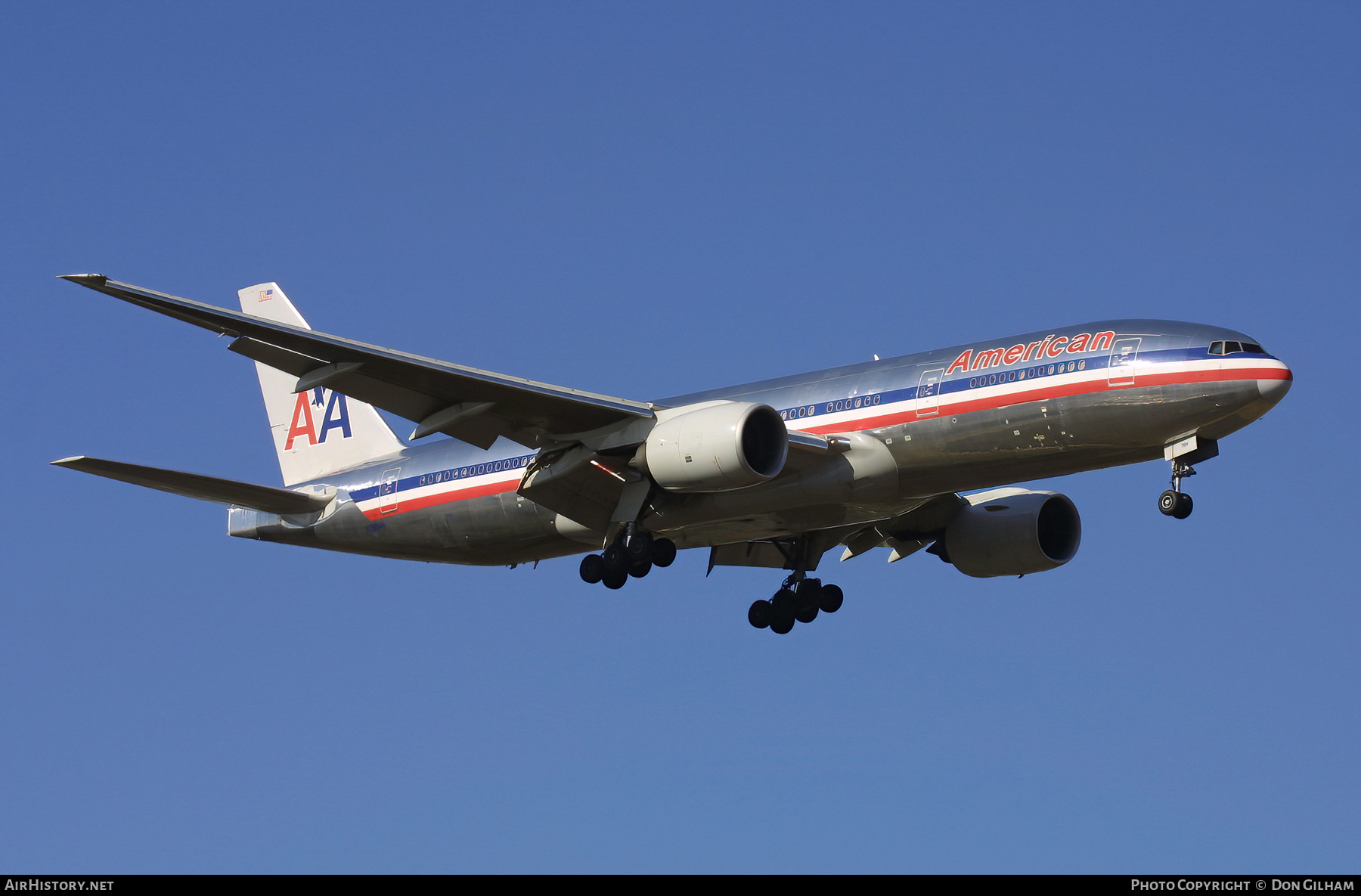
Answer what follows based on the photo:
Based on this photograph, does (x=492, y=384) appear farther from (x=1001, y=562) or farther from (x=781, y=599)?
(x=1001, y=562)

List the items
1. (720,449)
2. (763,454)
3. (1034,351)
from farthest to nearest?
(763,454) < (720,449) < (1034,351)

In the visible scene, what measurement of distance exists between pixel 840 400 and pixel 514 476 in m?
7.43

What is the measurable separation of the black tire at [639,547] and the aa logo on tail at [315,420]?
1016 centimetres

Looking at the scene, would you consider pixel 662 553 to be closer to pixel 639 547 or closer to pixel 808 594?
pixel 639 547

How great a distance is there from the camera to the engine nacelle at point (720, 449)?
100 ft

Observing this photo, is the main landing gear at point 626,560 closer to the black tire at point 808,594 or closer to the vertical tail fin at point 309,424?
the black tire at point 808,594

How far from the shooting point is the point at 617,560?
32.8 metres

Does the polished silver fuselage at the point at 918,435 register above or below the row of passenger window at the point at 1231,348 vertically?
below

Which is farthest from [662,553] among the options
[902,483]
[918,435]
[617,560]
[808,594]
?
[918,435]

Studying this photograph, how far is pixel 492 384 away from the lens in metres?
31.1

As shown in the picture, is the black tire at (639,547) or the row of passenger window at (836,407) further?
the black tire at (639,547)

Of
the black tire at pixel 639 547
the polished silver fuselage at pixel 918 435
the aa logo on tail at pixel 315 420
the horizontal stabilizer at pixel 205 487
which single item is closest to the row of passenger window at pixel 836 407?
the polished silver fuselage at pixel 918 435

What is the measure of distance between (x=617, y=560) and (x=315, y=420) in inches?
446

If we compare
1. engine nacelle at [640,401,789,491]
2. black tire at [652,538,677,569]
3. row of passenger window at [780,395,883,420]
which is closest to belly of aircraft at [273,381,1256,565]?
black tire at [652,538,677,569]
